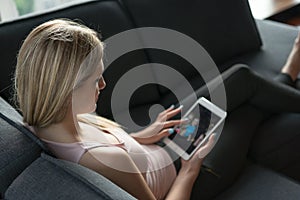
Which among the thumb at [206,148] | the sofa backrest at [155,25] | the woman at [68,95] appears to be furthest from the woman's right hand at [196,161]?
the sofa backrest at [155,25]

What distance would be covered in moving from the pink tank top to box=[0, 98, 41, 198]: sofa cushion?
7cm

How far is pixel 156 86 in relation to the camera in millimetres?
1704

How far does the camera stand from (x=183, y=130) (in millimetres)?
1463

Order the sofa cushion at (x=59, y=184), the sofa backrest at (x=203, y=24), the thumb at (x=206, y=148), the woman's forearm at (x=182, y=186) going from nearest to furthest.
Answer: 1. the sofa cushion at (x=59, y=184)
2. the woman's forearm at (x=182, y=186)
3. the thumb at (x=206, y=148)
4. the sofa backrest at (x=203, y=24)

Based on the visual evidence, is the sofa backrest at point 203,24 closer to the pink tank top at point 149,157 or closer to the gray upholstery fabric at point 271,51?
the gray upholstery fabric at point 271,51

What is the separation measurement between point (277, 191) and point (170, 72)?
645mm

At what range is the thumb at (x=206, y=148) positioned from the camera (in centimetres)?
134

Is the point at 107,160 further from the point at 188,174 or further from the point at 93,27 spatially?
the point at 93,27

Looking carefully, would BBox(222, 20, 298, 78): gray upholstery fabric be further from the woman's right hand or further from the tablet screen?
the woman's right hand

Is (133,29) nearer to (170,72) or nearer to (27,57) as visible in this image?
(170,72)

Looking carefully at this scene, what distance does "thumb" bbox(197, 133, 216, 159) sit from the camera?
1341mm

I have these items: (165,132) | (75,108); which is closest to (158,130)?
(165,132)

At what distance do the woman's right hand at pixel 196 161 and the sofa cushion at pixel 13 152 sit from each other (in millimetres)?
490

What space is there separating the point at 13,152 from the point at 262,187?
76 centimetres
